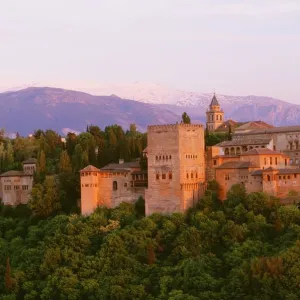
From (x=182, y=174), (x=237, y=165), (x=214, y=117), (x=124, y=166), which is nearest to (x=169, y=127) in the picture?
(x=182, y=174)

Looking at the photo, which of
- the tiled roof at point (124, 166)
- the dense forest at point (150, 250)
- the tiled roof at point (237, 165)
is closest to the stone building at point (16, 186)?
the dense forest at point (150, 250)

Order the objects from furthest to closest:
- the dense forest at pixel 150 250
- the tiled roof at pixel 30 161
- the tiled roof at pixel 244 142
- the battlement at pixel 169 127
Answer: the tiled roof at pixel 30 161 < the tiled roof at pixel 244 142 < the battlement at pixel 169 127 < the dense forest at pixel 150 250

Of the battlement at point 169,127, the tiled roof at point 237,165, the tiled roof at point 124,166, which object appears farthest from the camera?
the tiled roof at point 124,166

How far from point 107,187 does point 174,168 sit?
14.4 feet

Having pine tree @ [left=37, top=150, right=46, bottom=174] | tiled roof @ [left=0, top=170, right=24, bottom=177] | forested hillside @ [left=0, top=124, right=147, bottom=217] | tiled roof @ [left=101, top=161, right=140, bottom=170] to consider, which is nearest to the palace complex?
tiled roof @ [left=101, top=161, right=140, bottom=170]

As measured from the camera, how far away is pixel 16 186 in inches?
2232

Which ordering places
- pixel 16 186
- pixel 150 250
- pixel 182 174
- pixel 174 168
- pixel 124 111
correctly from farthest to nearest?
pixel 124 111 → pixel 16 186 → pixel 174 168 → pixel 182 174 → pixel 150 250

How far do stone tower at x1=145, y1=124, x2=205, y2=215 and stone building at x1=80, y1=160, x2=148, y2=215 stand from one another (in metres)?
1.86

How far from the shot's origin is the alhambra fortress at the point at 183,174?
47719 millimetres

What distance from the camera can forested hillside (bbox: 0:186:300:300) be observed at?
40.8 meters

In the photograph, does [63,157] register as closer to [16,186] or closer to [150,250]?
[16,186]

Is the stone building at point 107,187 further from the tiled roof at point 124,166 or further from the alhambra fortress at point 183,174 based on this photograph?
the tiled roof at point 124,166

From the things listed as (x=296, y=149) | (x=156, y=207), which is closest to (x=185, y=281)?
(x=156, y=207)

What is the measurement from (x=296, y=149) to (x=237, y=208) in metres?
10.4
